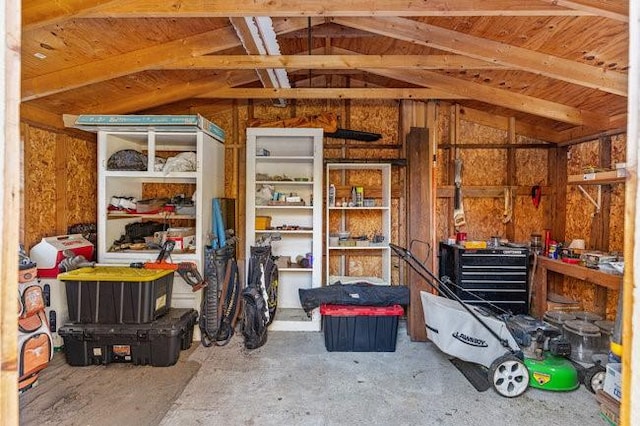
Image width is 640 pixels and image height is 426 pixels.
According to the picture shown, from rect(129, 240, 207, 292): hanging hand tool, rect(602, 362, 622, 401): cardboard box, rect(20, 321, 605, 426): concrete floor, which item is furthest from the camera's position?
rect(129, 240, 207, 292): hanging hand tool

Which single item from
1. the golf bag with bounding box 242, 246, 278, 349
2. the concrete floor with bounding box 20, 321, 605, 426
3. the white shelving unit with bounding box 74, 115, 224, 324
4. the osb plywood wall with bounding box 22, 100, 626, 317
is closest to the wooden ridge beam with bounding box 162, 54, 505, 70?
the white shelving unit with bounding box 74, 115, 224, 324

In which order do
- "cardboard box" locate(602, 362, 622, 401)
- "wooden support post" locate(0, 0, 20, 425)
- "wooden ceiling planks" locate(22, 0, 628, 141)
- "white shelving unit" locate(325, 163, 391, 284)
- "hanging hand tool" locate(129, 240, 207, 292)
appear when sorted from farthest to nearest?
"white shelving unit" locate(325, 163, 391, 284) → "hanging hand tool" locate(129, 240, 207, 292) → "wooden ceiling planks" locate(22, 0, 628, 141) → "cardboard box" locate(602, 362, 622, 401) → "wooden support post" locate(0, 0, 20, 425)

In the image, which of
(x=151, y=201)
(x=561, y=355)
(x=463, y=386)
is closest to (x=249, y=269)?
(x=151, y=201)

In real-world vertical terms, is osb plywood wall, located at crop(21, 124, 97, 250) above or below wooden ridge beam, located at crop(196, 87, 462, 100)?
below

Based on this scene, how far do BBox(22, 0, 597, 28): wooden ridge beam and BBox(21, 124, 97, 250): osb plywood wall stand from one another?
1.43 metres

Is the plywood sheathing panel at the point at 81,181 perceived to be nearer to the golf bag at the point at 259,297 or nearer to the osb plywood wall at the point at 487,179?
the golf bag at the point at 259,297

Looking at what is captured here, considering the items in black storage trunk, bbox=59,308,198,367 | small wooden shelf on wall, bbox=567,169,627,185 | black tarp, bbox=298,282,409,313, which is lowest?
black storage trunk, bbox=59,308,198,367

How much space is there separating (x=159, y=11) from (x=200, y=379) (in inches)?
106

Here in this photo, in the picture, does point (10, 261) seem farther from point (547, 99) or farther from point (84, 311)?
point (547, 99)

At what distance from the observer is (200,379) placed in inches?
108

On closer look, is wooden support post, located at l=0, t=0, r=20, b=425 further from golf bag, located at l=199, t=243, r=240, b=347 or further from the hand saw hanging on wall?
the hand saw hanging on wall

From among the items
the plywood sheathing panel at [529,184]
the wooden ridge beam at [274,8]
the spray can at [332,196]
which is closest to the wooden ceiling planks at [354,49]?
the wooden ridge beam at [274,8]

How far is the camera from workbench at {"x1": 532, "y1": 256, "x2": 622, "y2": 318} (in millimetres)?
2786

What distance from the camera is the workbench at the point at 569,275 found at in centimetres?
279
